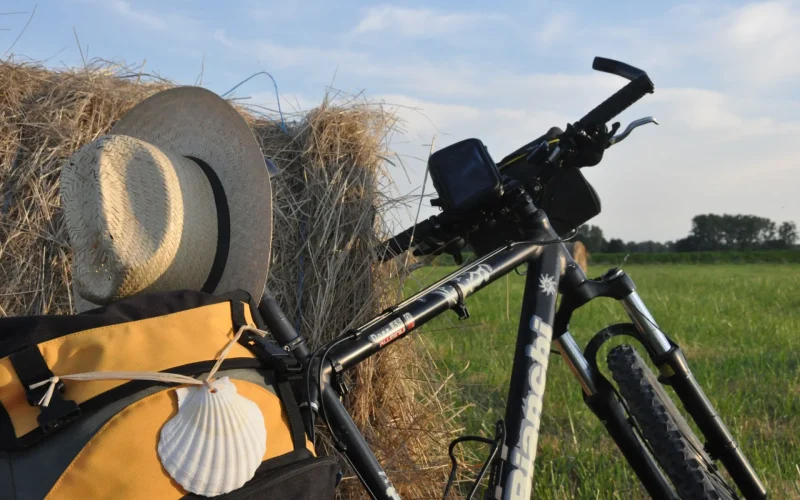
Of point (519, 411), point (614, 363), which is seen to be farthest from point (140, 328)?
point (614, 363)

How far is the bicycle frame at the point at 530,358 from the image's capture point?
64.1 inches

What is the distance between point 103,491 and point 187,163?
0.89 meters

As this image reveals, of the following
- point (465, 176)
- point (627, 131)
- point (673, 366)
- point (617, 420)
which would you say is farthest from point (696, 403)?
point (465, 176)

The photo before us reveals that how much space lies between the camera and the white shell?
1.11 meters

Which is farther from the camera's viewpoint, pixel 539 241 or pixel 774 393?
pixel 774 393

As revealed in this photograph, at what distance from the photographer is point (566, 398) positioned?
391 centimetres

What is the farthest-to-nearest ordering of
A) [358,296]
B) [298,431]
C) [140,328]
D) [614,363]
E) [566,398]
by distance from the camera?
[566,398] → [358,296] → [614,363] → [298,431] → [140,328]

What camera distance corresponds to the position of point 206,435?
3.69 feet

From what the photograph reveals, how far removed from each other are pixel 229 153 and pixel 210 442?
0.89 metres

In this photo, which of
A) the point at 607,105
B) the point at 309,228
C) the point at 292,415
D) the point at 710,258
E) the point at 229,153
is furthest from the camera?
the point at 710,258

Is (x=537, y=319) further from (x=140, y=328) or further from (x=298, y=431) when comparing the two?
(x=140, y=328)

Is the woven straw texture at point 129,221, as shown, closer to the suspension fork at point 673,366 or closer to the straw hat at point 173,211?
the straw hat at point 173,211

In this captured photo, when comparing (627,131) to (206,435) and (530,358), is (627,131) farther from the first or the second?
(206,435)

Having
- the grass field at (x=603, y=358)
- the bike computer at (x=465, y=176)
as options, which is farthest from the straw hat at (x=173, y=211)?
the grass field at (x=603, y=358)
